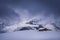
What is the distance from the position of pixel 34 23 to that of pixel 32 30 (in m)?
0.10

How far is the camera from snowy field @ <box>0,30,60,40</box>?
5.79 ft

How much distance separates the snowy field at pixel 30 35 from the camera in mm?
1766

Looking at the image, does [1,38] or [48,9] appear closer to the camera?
[1,38]

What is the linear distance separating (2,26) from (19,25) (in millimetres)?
230

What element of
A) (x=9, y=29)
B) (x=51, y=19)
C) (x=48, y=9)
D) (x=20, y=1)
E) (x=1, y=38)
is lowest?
(x=1, y=38)

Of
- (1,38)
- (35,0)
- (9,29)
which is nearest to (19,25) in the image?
(9,29)

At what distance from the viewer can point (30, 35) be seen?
1.79 metres

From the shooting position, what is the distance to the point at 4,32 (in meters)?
1.80

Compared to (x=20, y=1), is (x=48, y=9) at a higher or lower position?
lower

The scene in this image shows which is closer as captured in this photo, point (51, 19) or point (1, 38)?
point (1, 38)

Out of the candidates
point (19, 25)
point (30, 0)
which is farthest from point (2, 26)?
point (30, 0)

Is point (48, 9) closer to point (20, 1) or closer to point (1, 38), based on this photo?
point (20, 1)

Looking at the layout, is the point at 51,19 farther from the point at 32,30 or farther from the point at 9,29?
the point at 9,29

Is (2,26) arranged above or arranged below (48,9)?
below
